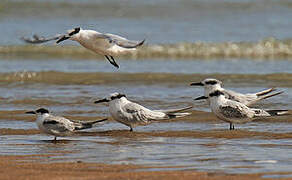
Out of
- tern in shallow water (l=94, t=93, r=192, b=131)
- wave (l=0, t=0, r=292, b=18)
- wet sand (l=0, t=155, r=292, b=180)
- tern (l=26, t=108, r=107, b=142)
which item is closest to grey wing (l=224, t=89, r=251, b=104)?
tern in shallow water (l=94, t=93, r=192, b=131)

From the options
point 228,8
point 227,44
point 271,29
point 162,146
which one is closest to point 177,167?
point 162,146

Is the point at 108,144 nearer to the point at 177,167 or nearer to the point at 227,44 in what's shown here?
the point at 177,167

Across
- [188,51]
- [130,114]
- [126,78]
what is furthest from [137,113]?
[188,51]

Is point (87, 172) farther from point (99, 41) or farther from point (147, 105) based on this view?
point (147, 105)

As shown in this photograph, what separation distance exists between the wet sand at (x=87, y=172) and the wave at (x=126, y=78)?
7.08 metres

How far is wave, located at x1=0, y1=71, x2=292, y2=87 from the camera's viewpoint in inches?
545

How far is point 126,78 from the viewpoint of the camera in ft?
47.8

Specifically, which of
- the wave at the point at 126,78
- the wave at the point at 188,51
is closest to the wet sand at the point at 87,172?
the wave at the point at 126,78

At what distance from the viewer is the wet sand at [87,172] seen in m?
6.08

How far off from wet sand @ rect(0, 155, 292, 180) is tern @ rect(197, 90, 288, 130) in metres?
2.97

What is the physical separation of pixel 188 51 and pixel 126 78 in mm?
4633

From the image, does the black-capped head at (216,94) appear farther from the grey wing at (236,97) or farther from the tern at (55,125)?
the tern at (55,125)

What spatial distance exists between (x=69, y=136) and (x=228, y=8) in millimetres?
16898

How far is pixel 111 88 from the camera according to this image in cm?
1338
